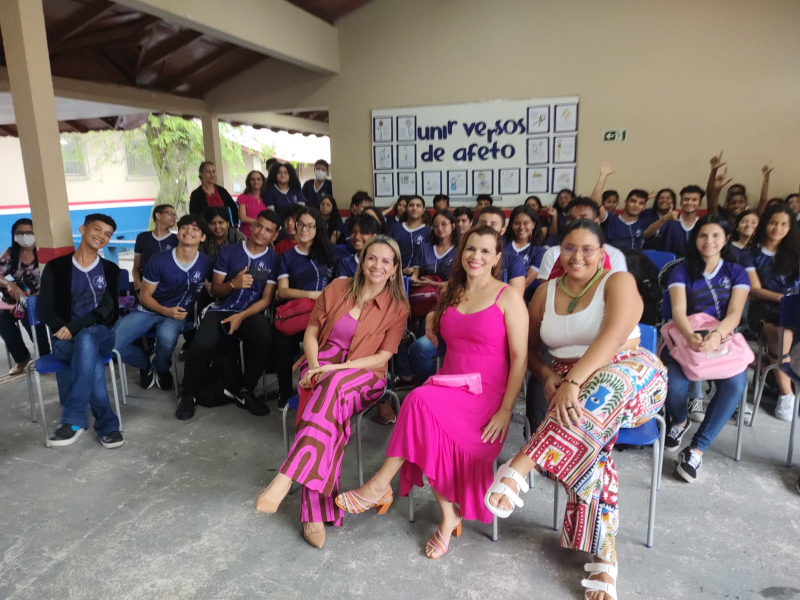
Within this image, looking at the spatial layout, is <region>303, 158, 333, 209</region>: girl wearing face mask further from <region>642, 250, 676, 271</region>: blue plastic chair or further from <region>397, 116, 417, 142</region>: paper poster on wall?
<region>642, 250, 676, 271</region>: blue plastic chair

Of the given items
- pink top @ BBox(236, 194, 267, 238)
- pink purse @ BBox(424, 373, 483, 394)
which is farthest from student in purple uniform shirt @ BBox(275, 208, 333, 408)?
pink top @ BBox(236, 194, 267, 238)

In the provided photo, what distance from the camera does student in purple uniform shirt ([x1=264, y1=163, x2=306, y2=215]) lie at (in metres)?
5.43

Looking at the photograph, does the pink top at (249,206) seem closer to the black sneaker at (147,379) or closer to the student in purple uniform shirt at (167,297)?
the student in purple uniform shirt at (167,297)

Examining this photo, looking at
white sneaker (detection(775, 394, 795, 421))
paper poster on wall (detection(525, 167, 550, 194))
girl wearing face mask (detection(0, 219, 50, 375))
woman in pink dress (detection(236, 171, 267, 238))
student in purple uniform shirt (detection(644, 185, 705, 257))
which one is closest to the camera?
white sneaker (detection(775, 394, 795, 421))

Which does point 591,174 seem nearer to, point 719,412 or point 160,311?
point 719,412

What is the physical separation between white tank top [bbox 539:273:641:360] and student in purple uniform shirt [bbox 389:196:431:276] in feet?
6.86

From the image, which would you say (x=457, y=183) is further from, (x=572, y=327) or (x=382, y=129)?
(x=572, y=327)

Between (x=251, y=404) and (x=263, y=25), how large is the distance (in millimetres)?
3720

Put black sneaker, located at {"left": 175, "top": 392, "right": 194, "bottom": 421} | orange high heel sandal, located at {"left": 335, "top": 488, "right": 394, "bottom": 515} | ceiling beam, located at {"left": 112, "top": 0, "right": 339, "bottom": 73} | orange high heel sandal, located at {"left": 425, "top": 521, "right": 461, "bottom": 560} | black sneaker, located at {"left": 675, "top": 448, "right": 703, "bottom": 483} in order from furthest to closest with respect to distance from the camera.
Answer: ceiling beam, located at {"left": 112, "top": 0, "right": 339, "bottom": 73} < black sneaker, located at {"left": 175, "top": 392, "right": 194, "bottom": 421} < black sneaker, located at {"left": 675, "top": 448, "right": 703, "bottom": 483} < orange high heel sandal, located at {"left": 335, "top": 488, "right": 394, "bottom": 515} < orange high heel sandal, located at {"left": 425, "top": 521, "right": 461, "bottom": 560}

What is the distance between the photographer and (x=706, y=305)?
8.97 ft

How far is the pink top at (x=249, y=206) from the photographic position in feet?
17.4

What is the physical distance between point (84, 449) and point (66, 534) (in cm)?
81

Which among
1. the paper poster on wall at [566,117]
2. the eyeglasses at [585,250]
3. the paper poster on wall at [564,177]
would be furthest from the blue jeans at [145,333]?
the paper poster on wall at [566,117]

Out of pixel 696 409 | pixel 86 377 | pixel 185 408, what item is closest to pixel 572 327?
pixel 696 409
